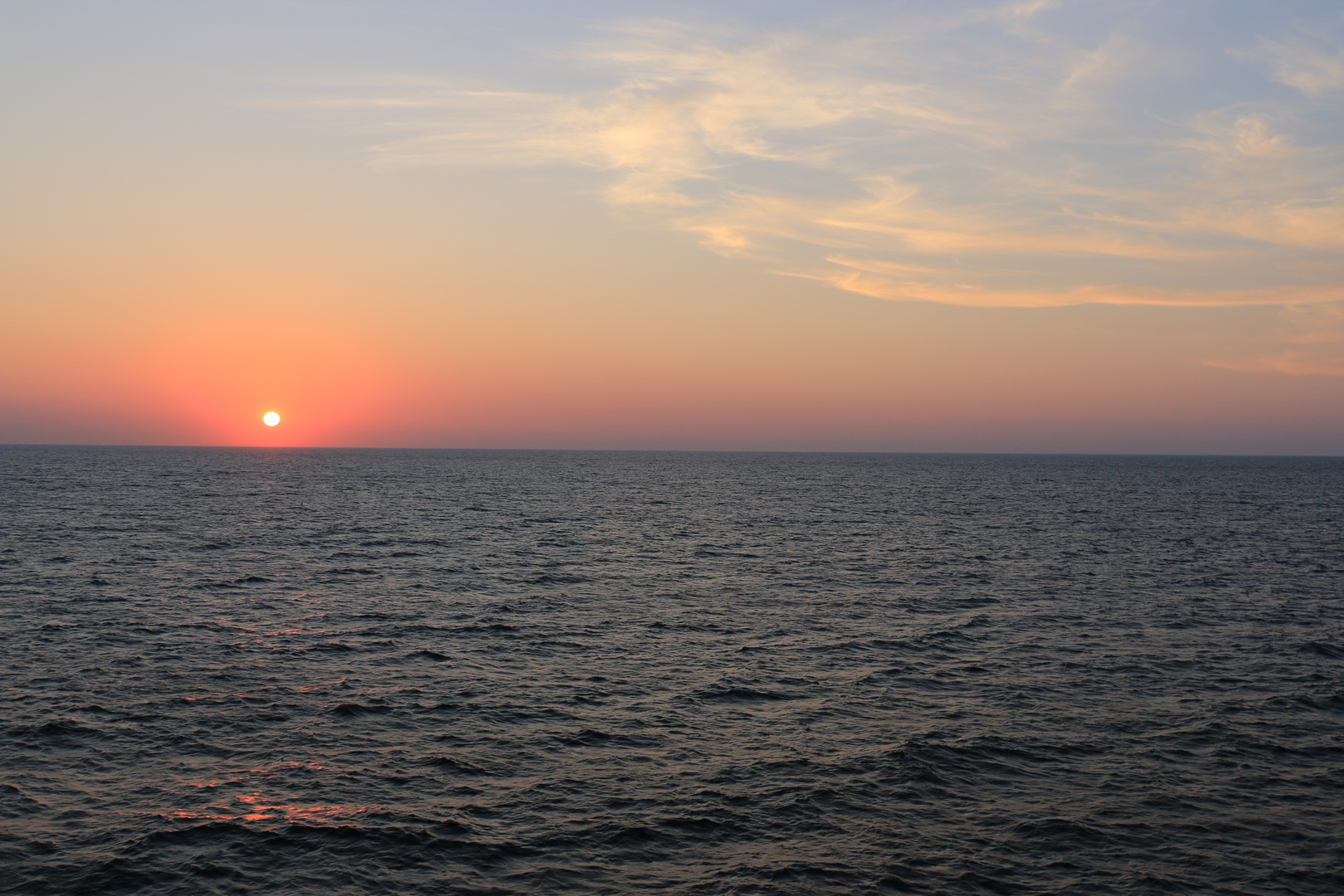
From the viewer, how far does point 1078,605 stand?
4566 centimetres

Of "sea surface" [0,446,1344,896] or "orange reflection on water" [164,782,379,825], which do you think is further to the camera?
"orange reflection on water" [164,782,379,825]

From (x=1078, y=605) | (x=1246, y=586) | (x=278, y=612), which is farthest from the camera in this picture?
(x=1246, y=586)

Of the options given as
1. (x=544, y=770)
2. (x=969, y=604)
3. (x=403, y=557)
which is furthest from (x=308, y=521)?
(x=544, y=770)

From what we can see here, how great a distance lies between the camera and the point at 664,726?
26.4 metres

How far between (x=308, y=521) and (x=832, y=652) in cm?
6850

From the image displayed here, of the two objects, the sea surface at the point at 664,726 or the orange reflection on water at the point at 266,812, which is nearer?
the sea surface at the point at 664,726

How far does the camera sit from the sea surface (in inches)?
719

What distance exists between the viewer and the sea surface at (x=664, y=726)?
18250 mm

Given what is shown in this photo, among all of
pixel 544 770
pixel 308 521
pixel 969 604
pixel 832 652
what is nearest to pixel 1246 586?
pixel 969 604

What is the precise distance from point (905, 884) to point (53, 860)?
54.4 feet

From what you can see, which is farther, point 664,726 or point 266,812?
point 664,726

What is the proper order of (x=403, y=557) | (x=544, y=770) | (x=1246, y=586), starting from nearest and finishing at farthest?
(x=544, y=770)
(x=1246, y=586)
(x=403, y=557)

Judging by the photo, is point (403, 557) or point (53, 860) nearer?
point (53, 860)

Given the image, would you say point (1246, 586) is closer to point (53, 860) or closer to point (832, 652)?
point (832, 652)
